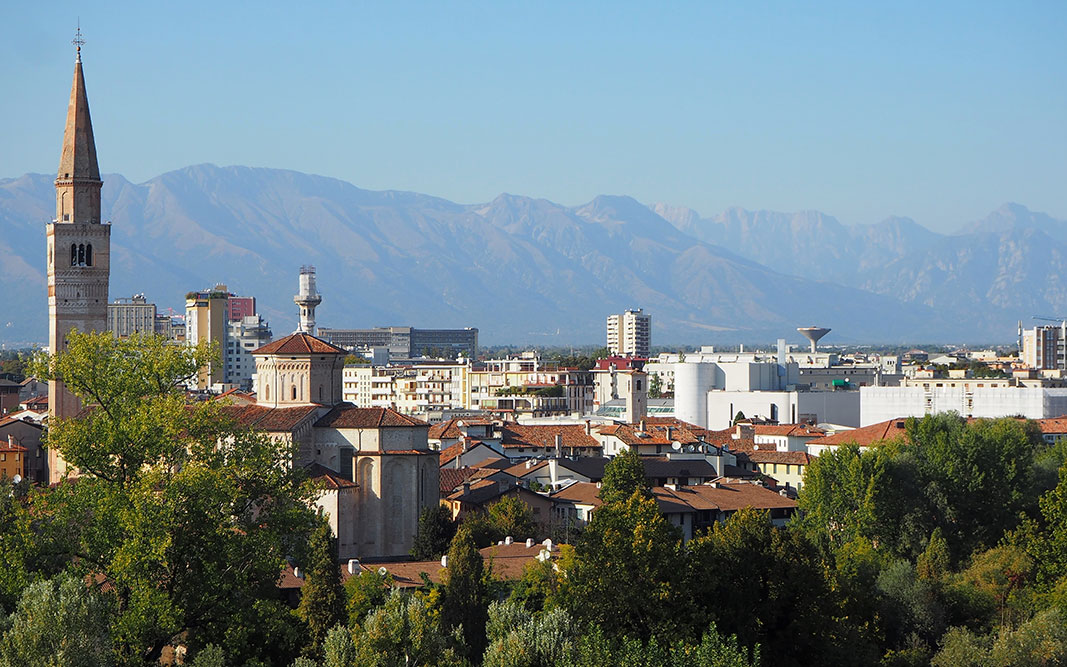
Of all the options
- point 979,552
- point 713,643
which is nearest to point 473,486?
point 979,552

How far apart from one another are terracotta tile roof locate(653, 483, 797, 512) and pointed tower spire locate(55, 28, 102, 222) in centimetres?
2353

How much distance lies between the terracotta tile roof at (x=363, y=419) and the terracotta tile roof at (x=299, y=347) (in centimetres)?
262

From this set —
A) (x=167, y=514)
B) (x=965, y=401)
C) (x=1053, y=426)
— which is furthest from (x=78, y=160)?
(x=965, y=401)

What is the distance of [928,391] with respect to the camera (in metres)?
115

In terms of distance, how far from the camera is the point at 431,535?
174 ft

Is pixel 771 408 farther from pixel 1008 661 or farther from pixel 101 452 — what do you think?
pixel 101 452

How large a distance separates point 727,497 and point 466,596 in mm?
25957

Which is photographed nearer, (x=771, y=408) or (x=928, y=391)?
(x=928, y=391)

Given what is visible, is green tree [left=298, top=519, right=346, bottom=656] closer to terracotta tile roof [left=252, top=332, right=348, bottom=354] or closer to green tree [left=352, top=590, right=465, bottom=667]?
green tree [left=352, top=590, right=465, bottom=667]

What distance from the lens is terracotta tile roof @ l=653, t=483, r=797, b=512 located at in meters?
62.5

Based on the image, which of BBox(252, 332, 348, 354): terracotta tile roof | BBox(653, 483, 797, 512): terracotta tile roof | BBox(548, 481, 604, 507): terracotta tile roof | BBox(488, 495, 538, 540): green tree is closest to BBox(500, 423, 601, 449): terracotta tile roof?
BBox(653, 483, 797, 512): terracotta tile roof

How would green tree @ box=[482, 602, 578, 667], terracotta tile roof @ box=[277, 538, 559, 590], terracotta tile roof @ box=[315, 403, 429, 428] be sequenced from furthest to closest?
terracotta tile roof @ box=[315, 403, 429, 428]
terracotta tile roof @ box=[277, 538, 559, 590]
green tree @ box=[482, 602, 578, 667]

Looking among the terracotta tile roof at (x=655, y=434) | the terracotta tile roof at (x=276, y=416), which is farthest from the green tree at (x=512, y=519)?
the terracotta tile roof at (x=655, y=434)

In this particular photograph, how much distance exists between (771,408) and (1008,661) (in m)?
84.6
